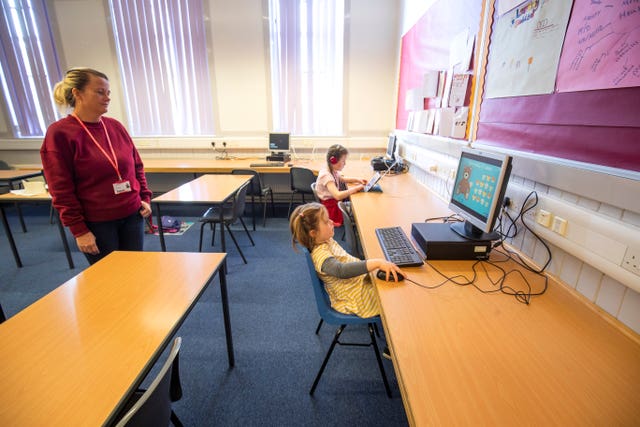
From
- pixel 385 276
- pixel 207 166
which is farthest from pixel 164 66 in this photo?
pixel 385 276

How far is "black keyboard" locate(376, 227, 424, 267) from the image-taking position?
1.28 m

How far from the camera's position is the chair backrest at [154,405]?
0.68 metres

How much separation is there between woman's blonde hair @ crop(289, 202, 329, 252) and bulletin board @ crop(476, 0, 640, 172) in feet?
3.22

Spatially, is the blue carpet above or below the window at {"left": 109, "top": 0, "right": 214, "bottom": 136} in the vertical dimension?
below

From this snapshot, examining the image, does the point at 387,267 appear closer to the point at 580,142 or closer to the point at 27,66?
the point at 580,142

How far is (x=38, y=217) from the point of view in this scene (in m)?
4.41

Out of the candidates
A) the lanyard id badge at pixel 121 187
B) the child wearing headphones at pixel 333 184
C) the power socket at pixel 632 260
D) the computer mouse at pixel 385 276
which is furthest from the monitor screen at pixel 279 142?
the power socket at pixel 632 260

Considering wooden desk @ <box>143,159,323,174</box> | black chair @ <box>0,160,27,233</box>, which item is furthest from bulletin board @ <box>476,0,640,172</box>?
black chair @ <box>0,160,27,233</box>

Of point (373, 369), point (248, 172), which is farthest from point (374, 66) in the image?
point (373, 369)

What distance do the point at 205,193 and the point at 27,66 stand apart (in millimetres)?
4209

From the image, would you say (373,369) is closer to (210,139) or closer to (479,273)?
(479,273)

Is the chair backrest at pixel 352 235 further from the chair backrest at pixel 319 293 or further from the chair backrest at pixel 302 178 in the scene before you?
the chair backrest at pixel 302 178

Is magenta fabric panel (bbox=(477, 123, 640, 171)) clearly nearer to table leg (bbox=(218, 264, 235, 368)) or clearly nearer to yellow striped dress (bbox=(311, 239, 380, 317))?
yellow striped dress (bbox=(311, 239, 380, 317))

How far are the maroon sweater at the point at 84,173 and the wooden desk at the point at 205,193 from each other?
75 cm
